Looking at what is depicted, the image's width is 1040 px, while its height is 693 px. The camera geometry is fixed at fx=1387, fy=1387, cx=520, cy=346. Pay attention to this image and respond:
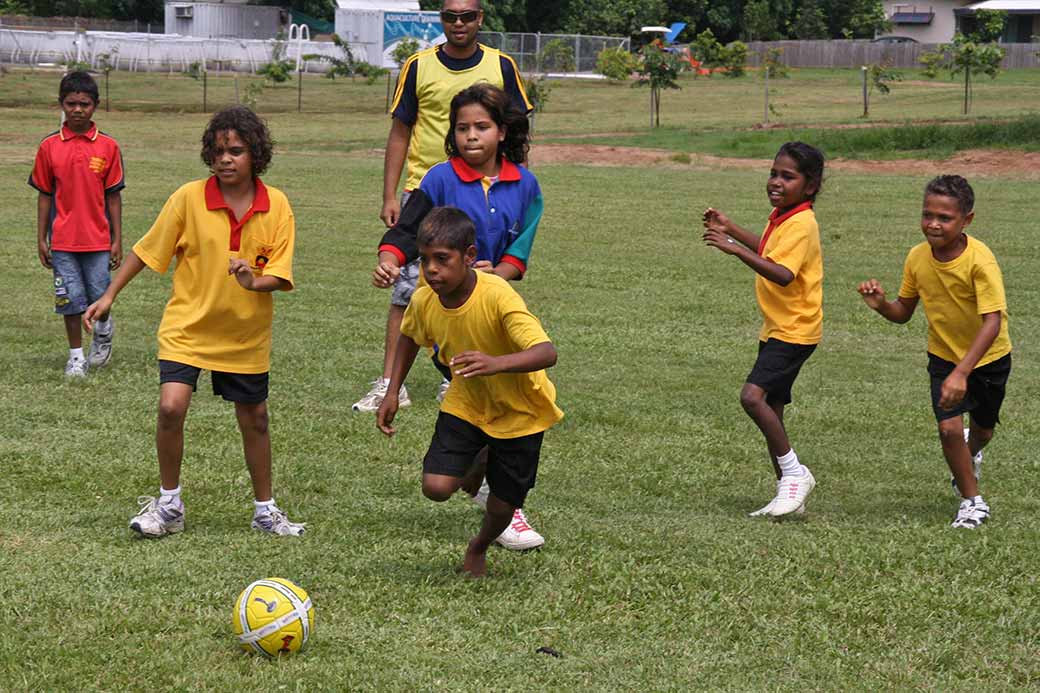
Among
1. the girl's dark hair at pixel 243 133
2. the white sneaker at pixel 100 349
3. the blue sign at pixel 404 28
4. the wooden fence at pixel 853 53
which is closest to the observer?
the girl's dark hair at pixel 243 133

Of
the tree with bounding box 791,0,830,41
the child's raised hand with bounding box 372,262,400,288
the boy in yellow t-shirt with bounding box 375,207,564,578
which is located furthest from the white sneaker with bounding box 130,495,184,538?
the tree with bounding box 791,0,830,41

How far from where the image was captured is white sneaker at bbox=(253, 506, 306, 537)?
5.76 metres

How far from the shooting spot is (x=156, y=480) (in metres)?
6.59

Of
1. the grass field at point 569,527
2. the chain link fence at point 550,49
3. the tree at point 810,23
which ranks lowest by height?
the grass field at point 569,527

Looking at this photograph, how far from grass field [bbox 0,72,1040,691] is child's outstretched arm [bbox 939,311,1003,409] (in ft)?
1.93

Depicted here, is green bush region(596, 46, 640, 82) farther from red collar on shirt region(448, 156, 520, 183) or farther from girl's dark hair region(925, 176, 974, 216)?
red collar on shirt region(448, 156, 520, 183)

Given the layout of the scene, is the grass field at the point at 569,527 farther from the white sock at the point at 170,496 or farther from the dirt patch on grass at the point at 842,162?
the dirt patch on grass at the point at 842,162

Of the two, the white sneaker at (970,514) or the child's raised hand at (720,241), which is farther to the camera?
the white sneaker at (970,514)

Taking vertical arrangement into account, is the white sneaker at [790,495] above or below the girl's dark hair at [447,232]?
below

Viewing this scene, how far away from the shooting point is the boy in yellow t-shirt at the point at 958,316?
6.14 metres

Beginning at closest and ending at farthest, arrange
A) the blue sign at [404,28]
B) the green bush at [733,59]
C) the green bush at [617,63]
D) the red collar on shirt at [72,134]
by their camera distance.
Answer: the red collar on shirt at [72,134], the green bush at [617,63], the green bush at [733,59], the blue sign at [404,28]

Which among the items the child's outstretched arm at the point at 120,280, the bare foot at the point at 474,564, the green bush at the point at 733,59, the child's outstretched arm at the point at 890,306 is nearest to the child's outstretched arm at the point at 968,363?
the child's outstretched arm at the point at 890,306

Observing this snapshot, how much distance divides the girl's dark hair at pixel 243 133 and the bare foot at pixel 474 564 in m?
1.78

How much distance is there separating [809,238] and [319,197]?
15062mm
